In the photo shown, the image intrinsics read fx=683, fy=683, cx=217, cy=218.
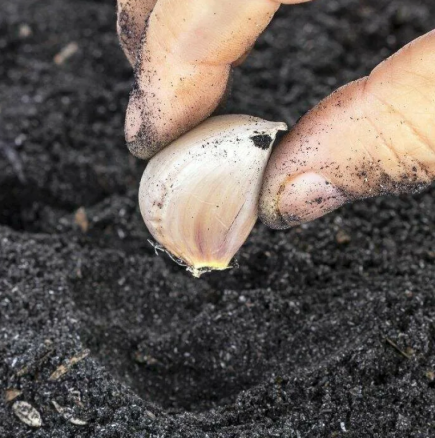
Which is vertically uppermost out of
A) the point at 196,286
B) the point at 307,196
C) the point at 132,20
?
the point at 132,20

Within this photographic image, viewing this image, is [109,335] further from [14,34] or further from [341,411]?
[14,34]

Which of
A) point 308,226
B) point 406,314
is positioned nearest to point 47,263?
point 308,226

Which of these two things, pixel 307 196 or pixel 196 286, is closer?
pixel 307 196

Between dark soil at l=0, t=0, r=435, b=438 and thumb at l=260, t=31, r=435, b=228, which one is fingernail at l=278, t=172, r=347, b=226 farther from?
dark soil at l=0, t=0, r=435, b=438

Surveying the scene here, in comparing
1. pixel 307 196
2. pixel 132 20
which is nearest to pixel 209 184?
pixel 307 196

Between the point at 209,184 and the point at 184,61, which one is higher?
the point at 184,61

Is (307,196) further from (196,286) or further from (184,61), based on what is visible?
(196,286)
